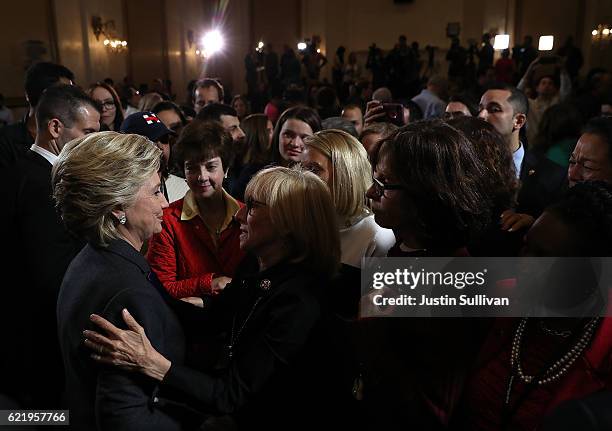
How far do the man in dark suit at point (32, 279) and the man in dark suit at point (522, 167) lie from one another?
183cm

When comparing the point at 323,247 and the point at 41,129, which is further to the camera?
the point at 41,129

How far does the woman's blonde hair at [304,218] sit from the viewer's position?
157 cm

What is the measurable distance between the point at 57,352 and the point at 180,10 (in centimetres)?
1414

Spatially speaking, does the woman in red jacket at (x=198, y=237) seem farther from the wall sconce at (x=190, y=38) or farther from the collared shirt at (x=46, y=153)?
the wall sconce at (x=190, y=38)

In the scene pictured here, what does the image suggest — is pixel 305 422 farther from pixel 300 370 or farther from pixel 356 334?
pixel 356 334

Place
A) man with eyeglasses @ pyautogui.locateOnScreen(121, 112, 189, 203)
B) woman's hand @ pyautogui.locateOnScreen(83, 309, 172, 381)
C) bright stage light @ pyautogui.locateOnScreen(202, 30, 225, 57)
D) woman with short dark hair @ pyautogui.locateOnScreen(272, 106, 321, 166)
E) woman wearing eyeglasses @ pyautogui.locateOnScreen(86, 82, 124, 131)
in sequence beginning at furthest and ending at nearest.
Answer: bright stage light @ pyautogui.locateOnScreen(202, 30, 225, 57) → woman wearing eyeglasses @ pyautogui.locateOnScreen(86, 82, 124, 131) → woman with short dark hair @ pyautogui.locateOnScreen(272, 106, 321, 166) → man with eyeglasses @ pyautogui.locateOnScreen(121, 112, 189, 203) → woman's hand @ pyautogui.locateOnScreen(83, 309, 172, 381)

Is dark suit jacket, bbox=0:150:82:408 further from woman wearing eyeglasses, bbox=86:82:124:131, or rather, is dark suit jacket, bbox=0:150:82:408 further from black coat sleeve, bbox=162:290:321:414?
woman wearing eyeglasses, bbox=86:82:124:131

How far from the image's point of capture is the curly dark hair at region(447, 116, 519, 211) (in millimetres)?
1685

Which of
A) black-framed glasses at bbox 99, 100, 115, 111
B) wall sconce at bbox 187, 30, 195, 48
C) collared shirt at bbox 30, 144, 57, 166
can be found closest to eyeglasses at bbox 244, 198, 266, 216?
collared shirt at bbox 30, 144, 57, 166

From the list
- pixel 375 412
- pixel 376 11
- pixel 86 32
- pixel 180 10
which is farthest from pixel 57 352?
pixel 376 11

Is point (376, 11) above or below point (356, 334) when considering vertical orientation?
above

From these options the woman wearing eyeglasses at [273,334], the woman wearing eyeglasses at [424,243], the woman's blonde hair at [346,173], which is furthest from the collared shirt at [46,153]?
the woman wearing eyeglasses at [424,243]

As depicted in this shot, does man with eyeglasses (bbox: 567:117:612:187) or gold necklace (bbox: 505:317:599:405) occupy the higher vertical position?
man with eyeglasses (bbox: 567:117:612:187)

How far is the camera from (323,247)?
1.58 m
